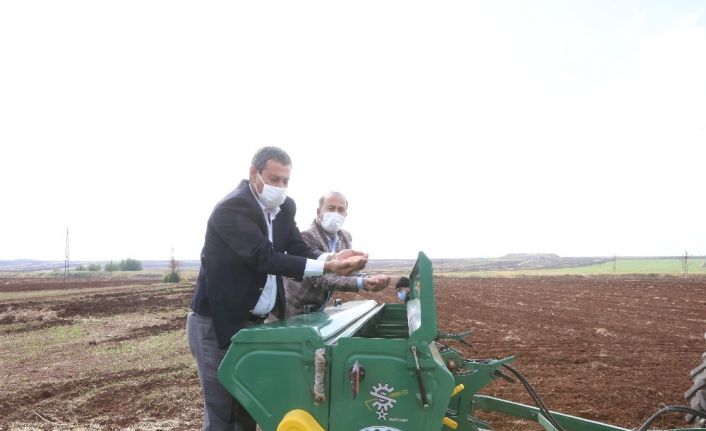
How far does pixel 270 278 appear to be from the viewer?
10.1ft

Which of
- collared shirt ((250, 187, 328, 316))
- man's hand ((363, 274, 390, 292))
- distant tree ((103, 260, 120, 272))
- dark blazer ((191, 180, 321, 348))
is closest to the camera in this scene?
dark blazer ((191, 180, 321, 348))

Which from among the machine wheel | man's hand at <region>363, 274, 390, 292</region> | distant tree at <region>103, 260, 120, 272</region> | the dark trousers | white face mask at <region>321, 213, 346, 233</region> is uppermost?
white face mask at <region>321, 213, 346, 233</region>

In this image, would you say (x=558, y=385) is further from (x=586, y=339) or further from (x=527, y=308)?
(x=527, y=308)

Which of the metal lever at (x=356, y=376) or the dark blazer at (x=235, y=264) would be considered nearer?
the metal lever at (x=356, y=376)

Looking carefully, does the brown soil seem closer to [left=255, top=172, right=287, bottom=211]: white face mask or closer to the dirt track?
the dirt track

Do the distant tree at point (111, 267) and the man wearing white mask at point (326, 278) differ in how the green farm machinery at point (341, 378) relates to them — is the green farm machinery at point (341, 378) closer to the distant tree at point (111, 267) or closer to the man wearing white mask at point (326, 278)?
the man wearing white mask at point (326, 278)

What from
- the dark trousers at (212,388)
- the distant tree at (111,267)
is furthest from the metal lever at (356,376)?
the distant tree at (111,267)

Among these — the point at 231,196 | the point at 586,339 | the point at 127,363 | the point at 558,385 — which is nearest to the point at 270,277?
the point at 231,196

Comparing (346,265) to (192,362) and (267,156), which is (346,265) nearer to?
(267,156)

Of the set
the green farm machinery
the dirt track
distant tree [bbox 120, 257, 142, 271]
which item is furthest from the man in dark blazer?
distant tree [bbox 120, 257, 142, 271]

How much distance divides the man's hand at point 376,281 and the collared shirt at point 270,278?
54 cm

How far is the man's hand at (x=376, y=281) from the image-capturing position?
3574mm

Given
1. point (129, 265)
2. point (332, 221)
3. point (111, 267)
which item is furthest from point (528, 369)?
point (129, 265)

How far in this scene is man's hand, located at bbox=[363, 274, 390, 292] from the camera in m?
3.57
